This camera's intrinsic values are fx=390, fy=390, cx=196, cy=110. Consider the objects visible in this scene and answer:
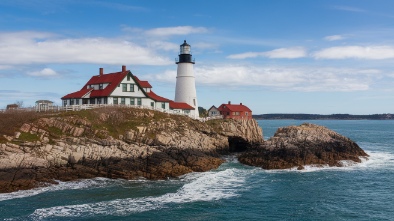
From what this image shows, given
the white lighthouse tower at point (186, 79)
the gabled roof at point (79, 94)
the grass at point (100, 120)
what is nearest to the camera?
the grass at point (100, 120)

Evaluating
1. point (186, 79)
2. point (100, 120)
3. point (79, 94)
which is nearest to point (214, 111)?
point (186, 79)

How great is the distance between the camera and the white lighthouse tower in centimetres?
6234

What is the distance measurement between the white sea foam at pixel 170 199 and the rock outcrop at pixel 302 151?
8224 mm

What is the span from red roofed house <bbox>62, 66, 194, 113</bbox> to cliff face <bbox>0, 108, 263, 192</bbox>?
17.2 ft

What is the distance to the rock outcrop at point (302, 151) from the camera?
45.5 metres

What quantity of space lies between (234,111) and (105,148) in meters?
28.8

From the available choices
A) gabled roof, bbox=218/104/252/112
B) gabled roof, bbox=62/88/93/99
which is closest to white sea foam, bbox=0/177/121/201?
gabled roof, bbox=62/88/93/99

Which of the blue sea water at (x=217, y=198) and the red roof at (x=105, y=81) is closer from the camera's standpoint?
the blue sea water at (x=217, y=198)

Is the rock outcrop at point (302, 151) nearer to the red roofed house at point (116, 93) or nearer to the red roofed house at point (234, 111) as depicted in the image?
the red roofed house at point (234, 111)

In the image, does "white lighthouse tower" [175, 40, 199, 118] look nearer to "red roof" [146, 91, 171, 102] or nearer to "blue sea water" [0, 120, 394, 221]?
"red roof" [146, 91, 171, 102]

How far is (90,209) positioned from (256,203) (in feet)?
39.0

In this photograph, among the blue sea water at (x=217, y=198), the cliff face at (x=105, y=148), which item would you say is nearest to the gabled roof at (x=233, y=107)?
the cliff face at (x=105, y=148)

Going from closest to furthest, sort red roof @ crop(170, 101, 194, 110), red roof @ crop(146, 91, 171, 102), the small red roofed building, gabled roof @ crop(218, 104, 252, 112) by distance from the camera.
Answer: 1. red roof @ crop(146, 91, 171, 102)
2. red roof @ crop(170, 101, 194, 110)
3. gabled roof @ crop(218, 104, 252, 112)
4. the small red roofed building

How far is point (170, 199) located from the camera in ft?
96.3
